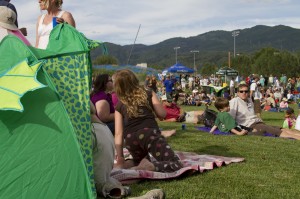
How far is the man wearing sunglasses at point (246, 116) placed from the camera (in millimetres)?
9039

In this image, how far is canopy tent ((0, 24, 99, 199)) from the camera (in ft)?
10.4

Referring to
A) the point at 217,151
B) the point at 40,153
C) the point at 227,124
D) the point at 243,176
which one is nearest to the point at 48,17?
the point at 40,153

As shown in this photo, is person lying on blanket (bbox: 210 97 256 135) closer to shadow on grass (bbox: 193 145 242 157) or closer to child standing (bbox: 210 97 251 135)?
child standing (bbox: 210 97 251 135)

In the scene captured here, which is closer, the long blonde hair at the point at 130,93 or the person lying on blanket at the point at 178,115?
the long blonde hair at the point at 130,93

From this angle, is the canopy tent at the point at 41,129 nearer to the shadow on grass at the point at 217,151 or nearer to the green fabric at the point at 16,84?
the green fabric at the point at 16,84

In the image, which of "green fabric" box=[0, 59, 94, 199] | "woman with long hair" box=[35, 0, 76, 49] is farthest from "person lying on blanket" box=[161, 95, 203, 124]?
"green fabric" box=[0, 59, 94, 199]

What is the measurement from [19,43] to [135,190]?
5.47 ft

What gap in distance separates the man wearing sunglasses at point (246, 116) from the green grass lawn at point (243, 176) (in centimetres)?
118

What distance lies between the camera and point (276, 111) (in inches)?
768

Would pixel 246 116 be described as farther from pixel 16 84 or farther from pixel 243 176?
pixel 16 84

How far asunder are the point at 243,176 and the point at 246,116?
4.46 m

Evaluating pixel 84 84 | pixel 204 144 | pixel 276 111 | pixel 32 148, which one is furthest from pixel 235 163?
pixel 276 111

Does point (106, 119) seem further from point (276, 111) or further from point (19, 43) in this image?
point (276, 111)

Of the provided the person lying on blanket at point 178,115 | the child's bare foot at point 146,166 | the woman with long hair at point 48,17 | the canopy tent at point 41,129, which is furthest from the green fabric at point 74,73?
the person lying on blanket at point 178,115
